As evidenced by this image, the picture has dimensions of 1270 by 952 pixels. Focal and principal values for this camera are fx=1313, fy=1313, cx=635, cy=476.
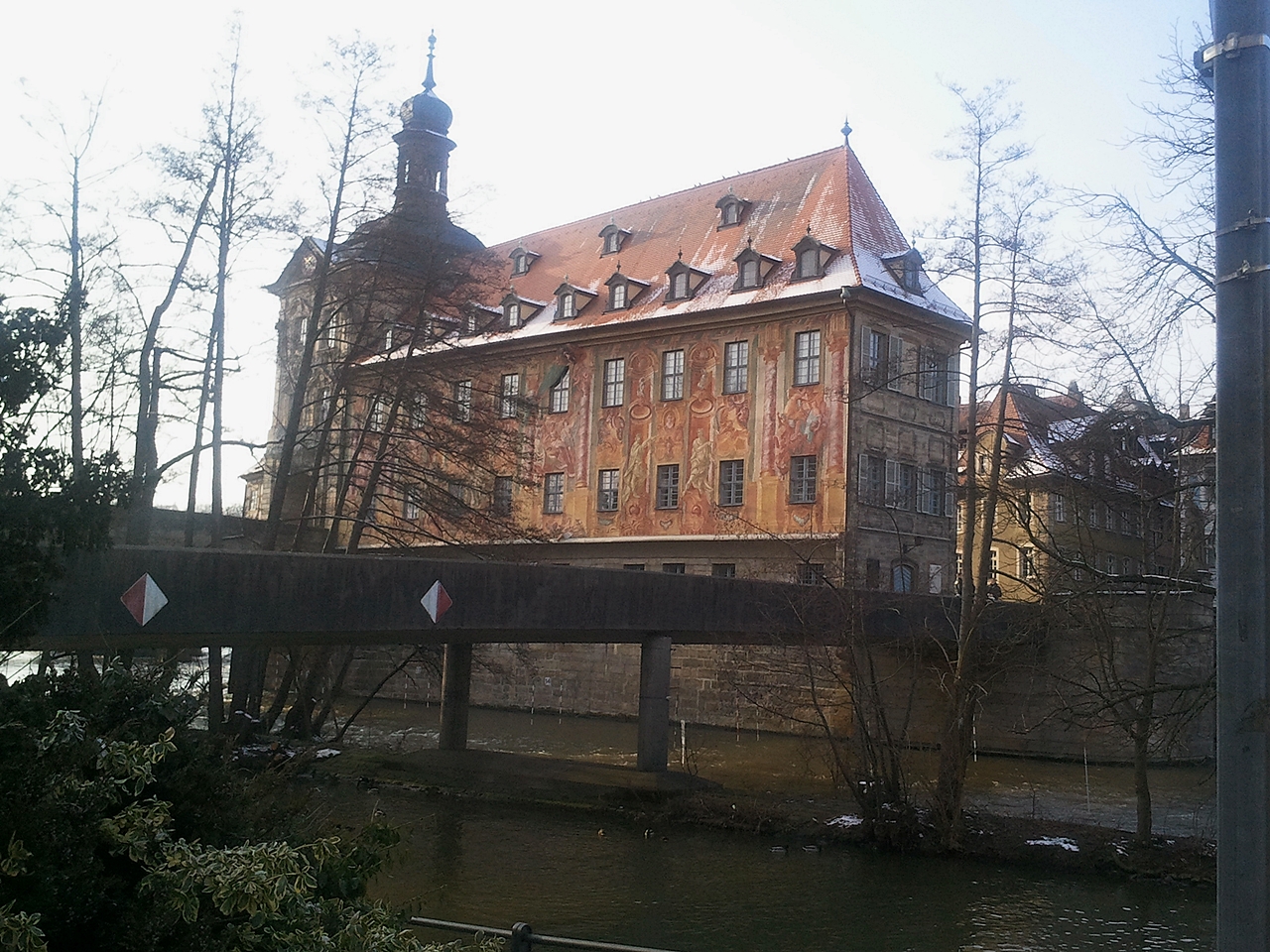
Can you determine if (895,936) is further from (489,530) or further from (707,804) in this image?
(489,530)

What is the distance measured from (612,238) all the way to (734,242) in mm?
6511

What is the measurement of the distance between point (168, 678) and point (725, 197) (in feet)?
128

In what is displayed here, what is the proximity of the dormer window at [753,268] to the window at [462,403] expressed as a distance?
1462 cm

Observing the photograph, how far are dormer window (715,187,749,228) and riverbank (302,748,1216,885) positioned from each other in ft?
79.7

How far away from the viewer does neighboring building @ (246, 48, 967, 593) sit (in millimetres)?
36406

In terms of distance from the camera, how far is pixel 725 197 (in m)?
43.6

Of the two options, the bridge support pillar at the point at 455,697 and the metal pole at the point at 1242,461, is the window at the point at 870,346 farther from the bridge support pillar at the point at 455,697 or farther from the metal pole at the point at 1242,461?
the metal pole at the point at 1242,461

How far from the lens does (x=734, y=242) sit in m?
42.6

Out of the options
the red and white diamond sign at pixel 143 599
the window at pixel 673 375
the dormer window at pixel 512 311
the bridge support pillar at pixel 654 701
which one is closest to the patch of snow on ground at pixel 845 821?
the bridge support pillar at pixel 654 701

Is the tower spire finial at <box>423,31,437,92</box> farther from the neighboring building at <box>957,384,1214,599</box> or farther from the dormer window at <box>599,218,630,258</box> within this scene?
the neighboring building at <box>957,384,1214,599</box>

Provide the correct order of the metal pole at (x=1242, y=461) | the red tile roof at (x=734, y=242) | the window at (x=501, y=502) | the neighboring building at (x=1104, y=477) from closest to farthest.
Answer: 1. the metal pole at (x=1242, y=461)
2. the neighboring building at (x=1104, y=477)
3. the window at (x=501, y=502)
4. the red tile roof at (x=734, y=242)

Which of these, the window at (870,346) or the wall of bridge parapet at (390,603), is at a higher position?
the window at (870,346)

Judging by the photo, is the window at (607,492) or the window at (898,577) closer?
the window at (898,577)

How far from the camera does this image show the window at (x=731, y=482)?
38.8 meters
